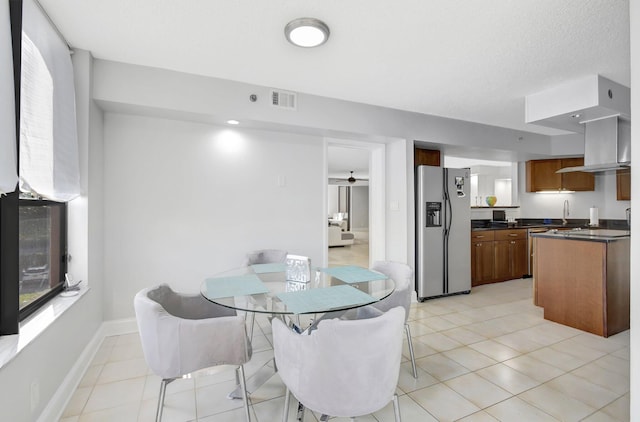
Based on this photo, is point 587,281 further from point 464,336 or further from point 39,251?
point 39,251

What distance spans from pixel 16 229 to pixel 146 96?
1.60 meters

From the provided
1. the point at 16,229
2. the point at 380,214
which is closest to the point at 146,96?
the point at 16,229

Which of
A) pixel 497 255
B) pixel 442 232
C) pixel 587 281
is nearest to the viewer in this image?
pixel 587 281

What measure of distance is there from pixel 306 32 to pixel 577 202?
6.11 m

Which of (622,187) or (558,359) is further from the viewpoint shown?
(622,187)

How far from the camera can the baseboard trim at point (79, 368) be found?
1826 millimetres

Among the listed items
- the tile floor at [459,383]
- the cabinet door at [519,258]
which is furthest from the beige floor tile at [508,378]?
the cabinet door at [519,258]

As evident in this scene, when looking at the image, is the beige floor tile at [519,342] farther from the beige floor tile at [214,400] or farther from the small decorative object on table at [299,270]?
the beige floor tile at [214,400]

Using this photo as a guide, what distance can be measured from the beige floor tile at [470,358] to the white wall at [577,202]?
4412mm

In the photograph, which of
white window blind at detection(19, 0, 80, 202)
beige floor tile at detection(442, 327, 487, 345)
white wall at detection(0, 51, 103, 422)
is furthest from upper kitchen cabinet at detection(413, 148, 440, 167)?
white window blind at detection(19, 0, 80, 202)

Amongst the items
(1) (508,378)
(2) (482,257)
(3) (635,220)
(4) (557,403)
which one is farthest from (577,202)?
(3) (635,220)

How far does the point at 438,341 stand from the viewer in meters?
2.98

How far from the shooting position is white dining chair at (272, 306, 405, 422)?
1.32 m

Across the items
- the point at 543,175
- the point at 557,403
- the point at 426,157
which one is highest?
the point at 426,157
